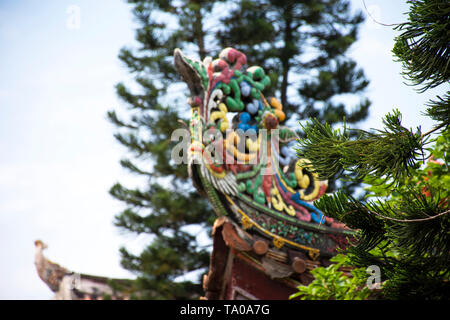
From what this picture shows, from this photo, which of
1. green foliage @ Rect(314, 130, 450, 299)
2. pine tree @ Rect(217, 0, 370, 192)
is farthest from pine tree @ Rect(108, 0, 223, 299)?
green foliage @ Rect(314, 130, 450, 299)

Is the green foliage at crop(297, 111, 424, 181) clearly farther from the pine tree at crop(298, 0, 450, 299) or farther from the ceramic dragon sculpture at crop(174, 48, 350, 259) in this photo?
the ceramic dragon sculpture at crop(174, 48, 350, 259)

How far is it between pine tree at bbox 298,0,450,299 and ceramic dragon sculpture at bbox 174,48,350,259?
1971 mm

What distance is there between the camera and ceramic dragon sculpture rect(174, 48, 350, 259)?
4.27 metres

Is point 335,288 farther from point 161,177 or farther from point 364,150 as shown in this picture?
point 161,177

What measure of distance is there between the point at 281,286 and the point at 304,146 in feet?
7.34

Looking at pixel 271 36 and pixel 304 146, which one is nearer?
pixel 304 146

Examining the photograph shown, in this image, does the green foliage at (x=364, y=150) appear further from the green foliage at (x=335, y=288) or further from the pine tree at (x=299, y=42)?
the pine tree at (x=299, y=42)

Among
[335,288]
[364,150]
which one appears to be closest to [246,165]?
[335,288]

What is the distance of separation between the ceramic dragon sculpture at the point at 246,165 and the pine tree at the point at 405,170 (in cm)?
197

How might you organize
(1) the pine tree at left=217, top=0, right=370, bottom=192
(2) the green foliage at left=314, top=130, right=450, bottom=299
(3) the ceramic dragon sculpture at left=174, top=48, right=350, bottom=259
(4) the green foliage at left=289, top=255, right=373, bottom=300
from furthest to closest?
(1) the pine tree at left=217, top=0, right=370, bottom=192 → (3) the ceramic dragon sculpture at left=174, top=48, right=350, bottom=259 → (4) the green foliage at left=289, top=255, right=373, bottom=300 → (2) the green foliage at left=314, top=130, right=450, bottom=299
